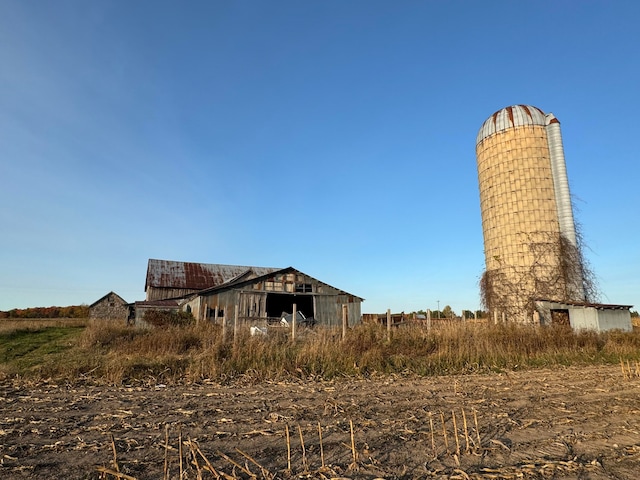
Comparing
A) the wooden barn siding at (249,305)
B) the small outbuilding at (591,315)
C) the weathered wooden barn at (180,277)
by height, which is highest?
the weathered wooden barn at (180,277)

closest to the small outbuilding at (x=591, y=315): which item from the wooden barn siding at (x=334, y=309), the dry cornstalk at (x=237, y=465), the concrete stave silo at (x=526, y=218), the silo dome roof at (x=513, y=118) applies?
the concrete stave silo at (x=526, y=218)

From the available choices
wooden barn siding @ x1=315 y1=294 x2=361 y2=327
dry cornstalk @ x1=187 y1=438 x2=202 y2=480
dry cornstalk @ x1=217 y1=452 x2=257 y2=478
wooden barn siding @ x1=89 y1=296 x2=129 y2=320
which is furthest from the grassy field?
→ wooden barn siding @ x1=89 y1=296 x2=129 y2=320

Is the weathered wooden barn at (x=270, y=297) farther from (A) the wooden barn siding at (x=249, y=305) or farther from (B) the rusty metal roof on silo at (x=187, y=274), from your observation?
(B) the rusty metal roof on silo at (x=187, y=274)

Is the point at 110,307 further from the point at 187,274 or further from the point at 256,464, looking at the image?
the point at 256,464

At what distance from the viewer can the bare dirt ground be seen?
3814 mm

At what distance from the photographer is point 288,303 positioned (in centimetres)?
3061

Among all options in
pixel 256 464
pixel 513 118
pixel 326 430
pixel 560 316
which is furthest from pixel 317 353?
pixel 513 118

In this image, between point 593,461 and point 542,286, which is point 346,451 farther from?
point 542,286

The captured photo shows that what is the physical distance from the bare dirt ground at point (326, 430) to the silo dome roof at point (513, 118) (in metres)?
Result: 20.9

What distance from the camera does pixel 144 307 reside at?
3108cm

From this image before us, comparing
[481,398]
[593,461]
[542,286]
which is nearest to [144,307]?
[542,286]

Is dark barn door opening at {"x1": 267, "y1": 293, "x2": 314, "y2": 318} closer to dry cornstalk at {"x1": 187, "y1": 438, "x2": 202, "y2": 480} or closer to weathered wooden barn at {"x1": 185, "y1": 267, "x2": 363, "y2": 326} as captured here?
weathered wooden barn at {"x1": 185, "y1": 267, "x2": 363, "y2": 326}

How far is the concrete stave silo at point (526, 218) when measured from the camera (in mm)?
23422

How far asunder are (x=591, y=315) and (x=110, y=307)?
135 ft
